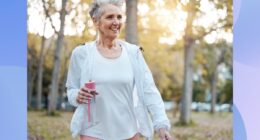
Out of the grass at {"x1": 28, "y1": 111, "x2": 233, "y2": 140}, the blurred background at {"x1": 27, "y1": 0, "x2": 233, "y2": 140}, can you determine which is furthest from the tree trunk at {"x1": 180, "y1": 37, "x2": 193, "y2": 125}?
the grass at {"x1": 28, "y1": 111, "x2": 233, "y2": 140}

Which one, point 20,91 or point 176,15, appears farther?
point 176,15

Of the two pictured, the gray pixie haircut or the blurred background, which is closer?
the gray pixie haircut

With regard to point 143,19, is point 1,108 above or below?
below

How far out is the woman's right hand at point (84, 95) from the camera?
2467 mm

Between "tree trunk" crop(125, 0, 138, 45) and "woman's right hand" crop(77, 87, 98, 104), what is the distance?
7.55 ft

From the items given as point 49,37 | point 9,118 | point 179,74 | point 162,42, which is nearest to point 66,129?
point 49,37

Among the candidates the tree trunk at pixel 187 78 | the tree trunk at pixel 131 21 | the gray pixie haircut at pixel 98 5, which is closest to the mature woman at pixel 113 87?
the gray pixie haircut at pixel 98 5

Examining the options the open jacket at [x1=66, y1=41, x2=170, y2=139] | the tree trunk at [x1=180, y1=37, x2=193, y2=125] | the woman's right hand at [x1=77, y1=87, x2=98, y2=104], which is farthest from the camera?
the tree trunk at [x1=180, y1=37, x2=193, y2=125]

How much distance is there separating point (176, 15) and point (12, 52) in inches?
92.9

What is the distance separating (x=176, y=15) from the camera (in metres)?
5.41

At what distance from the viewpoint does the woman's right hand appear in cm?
247

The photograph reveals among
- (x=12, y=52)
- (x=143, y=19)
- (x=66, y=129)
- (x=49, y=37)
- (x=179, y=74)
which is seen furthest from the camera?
(x=179, y=74)

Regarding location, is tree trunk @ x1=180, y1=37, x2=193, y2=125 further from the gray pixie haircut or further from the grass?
the gray pixie haircut

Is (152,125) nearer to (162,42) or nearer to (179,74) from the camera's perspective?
(162,42)
